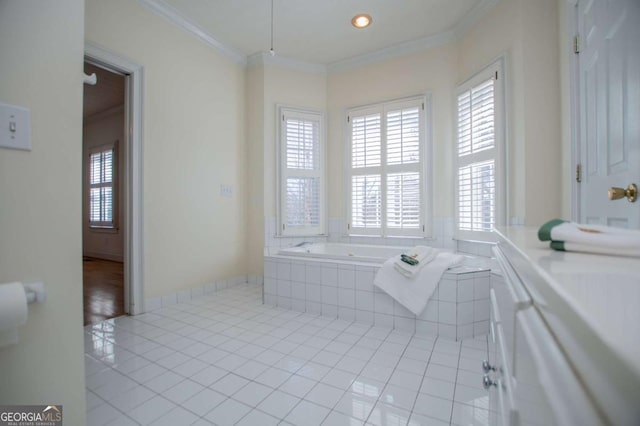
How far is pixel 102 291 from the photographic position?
136 inches

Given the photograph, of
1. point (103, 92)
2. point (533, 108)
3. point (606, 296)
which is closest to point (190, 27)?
point (103, 92)

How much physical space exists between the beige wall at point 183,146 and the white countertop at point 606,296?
2.96m

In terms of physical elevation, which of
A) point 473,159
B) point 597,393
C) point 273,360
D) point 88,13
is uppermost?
point 88,13

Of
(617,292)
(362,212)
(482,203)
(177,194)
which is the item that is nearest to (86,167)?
(177,194)

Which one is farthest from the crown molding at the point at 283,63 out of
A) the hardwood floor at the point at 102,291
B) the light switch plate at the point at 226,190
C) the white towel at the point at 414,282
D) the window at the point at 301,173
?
the hardwood floor at the point at 102,291

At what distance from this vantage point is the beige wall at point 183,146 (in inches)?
104

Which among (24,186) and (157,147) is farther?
(157,147)

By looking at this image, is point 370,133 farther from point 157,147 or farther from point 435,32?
point 157,147

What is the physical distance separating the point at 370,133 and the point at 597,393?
368cm

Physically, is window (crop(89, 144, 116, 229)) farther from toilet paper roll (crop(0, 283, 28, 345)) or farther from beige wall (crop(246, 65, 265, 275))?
toilet paper roll (crop(0, 283, 28, 345))

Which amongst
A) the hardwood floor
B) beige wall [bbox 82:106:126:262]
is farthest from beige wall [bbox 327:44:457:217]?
beige wall [bbox 82:106:126:262]

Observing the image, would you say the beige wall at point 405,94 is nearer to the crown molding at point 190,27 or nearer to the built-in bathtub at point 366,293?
the built-in bathtub at point 366,293

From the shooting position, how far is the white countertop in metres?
0.17

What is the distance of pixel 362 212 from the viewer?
3691 mm
